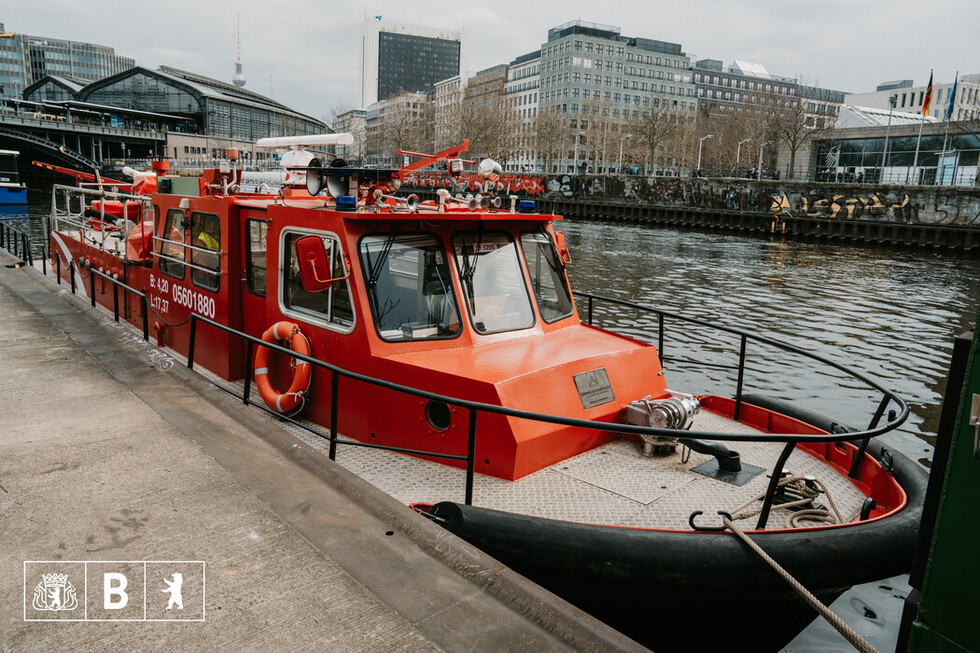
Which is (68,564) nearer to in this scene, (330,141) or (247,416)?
(247,416)

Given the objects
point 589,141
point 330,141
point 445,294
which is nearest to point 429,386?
point 445,294

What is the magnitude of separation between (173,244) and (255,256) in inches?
91.9

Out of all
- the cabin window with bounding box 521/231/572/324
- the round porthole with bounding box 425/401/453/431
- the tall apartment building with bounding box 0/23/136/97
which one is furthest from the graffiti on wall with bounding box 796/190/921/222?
the tall apartment building with bounding box 0/23/136/97

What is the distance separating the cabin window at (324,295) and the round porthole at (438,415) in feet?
3.51

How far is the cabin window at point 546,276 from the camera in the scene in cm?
714

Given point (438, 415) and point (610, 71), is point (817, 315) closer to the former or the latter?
point (438, 415)

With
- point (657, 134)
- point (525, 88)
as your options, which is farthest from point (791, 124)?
point (525, 88)

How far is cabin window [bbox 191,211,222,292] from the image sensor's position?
7.85 meters

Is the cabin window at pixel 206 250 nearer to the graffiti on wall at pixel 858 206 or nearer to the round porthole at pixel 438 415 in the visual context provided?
the round porthole at pixel 438 415

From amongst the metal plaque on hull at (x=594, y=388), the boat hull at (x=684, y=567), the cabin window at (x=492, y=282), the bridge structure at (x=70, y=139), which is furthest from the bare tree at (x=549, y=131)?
the boat hull at (x=684, y=567)

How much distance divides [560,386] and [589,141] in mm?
110842

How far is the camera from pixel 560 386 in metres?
5.84

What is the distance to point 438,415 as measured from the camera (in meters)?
5.78

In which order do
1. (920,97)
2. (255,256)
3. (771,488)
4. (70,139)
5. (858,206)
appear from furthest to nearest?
(920,97) < (70,139) < (858,206) < (255,256) < (771,488)
